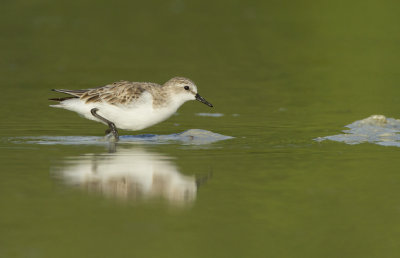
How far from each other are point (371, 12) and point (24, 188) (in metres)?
28.0

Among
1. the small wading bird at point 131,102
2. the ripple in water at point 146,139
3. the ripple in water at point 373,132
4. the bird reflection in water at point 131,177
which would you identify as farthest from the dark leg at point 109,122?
the ripple in water at point 373,132

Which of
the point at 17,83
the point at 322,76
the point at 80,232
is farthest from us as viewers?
the point at 322,76

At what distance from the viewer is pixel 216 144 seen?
14281mm

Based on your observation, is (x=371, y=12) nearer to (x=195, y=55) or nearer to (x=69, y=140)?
(x=195, y=55)

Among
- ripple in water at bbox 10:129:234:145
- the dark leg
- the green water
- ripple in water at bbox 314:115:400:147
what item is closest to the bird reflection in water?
the green water

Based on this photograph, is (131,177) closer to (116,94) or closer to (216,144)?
(216,144)

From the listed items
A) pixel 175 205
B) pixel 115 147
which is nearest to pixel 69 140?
pixel 115 147

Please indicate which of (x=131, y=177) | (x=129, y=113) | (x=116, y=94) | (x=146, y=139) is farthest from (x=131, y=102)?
(x=131, y=177)

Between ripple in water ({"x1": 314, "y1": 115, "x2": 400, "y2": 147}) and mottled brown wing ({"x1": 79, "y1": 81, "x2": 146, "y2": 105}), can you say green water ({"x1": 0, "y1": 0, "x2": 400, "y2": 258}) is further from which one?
mottled brown wing ({"x1": 79, "y1": 81, "x2": 146, "y2": 105})

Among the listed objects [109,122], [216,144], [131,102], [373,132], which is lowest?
[216,144]

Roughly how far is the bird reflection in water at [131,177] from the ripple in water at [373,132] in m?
3.44

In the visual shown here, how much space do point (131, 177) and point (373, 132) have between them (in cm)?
542

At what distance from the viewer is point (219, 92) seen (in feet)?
68.0

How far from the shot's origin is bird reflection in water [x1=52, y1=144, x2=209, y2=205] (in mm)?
10586
